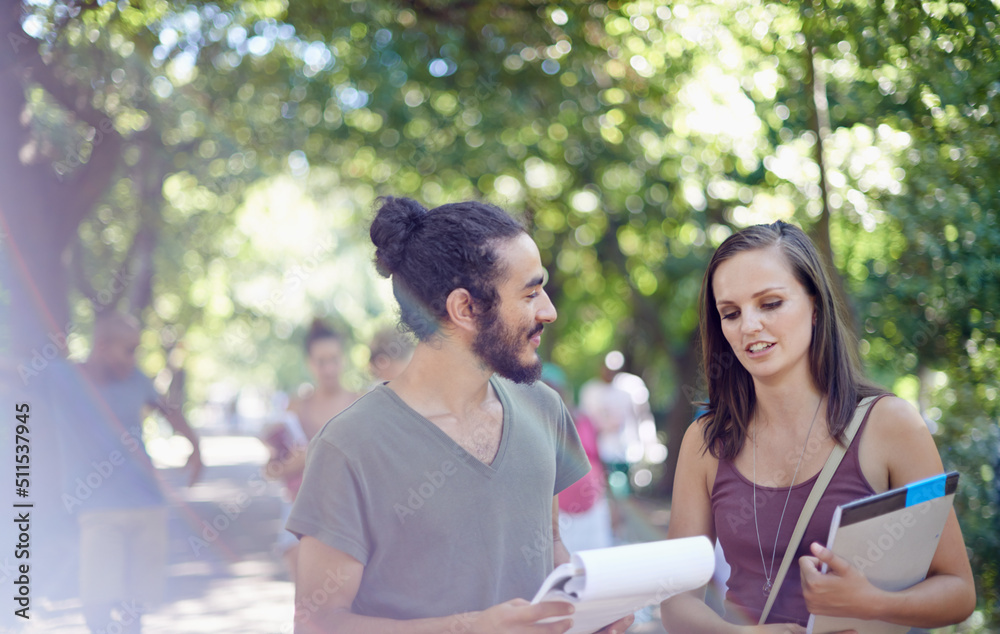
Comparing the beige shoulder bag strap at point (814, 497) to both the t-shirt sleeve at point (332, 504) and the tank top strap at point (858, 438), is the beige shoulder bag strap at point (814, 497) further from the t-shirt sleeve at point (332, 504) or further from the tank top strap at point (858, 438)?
the t-shirt sleeve at point (332, 504)

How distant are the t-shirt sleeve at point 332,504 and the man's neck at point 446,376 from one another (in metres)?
0.30

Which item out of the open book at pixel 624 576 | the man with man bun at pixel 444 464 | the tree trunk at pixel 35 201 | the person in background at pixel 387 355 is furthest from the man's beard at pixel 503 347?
the tree trunk at pixel 35 201

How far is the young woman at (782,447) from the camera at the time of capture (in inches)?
85.1

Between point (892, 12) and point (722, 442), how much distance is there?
2.69 metres

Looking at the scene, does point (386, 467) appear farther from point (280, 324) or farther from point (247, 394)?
point (247, 394)

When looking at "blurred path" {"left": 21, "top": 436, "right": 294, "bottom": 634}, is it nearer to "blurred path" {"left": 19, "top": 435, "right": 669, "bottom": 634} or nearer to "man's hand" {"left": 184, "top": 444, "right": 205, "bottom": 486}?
"blurred path" {"left": 19, "top": 435, "right": 669, "bottom": 634}

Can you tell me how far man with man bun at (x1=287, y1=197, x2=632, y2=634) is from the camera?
6.42ft

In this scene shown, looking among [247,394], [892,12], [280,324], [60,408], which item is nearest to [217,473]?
[280,324]

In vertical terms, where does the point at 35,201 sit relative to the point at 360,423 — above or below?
above

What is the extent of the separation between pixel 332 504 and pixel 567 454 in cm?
Result: 83

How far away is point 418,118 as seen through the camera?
29.0 ft

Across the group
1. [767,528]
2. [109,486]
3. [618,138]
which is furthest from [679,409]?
[767,528]

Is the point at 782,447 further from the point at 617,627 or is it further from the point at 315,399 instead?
the point at 315,399

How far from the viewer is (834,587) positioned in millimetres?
1968
